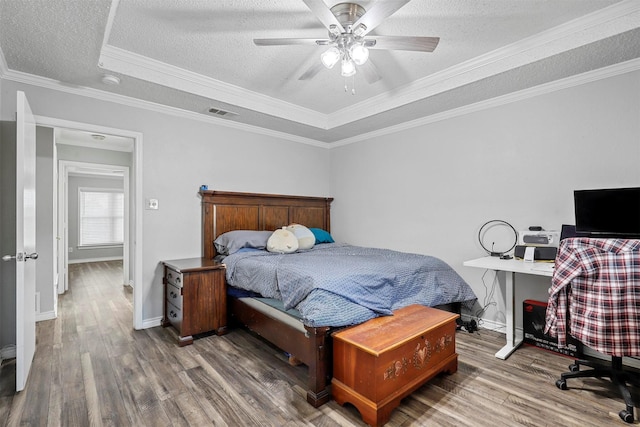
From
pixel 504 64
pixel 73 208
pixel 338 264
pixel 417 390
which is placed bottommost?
pixel 417 390

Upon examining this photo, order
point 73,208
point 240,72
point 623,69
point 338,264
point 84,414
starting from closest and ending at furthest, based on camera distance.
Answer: point 84,414, point 623,69, point 338,264, point 240,72, point 73,208

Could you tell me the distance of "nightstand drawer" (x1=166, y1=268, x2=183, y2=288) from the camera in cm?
289

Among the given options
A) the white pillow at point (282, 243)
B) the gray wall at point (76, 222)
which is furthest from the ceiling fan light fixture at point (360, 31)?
the gray wall at point (76, 222)

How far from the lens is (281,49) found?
2.55 meters

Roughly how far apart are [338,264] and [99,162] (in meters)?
4.61

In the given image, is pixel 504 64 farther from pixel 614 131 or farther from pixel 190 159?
pixel 190 159

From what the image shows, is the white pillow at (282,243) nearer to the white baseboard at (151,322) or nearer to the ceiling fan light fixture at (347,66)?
the white baseboard at (151,322)

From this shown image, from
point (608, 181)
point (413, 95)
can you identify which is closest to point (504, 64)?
point (413, 95)

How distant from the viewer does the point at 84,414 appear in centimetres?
184

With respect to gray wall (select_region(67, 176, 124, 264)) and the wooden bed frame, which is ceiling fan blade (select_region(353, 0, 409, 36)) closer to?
the wooden bed frame

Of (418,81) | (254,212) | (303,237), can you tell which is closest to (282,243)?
(303,237)

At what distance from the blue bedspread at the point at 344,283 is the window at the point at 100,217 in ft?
20.9

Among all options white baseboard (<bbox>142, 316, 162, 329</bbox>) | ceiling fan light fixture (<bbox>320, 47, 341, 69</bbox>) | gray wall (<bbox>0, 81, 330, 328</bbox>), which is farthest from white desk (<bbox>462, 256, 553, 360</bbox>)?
white baseboard (<bbox>142, 316, 162, 329</bbox>)

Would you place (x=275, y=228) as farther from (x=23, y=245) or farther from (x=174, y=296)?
(x=23, y=245)
